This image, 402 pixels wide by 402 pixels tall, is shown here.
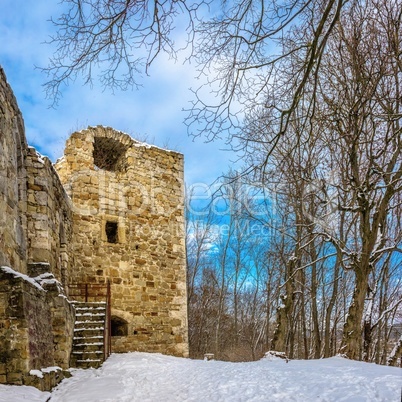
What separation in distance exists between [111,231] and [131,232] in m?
0.55

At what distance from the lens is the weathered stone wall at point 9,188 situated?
5406 mm

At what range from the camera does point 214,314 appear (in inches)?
872

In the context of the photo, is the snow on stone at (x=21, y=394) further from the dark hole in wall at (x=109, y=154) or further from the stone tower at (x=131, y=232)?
the dark hole in wall at (x=109, y=154)

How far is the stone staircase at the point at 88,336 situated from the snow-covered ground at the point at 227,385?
0.84ft

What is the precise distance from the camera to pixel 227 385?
17.6 feet

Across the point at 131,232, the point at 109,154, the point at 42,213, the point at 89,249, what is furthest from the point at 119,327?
the point at 109,154

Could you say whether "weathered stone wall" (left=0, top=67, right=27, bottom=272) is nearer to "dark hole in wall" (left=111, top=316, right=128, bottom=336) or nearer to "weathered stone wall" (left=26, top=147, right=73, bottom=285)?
"weathered stone wall" (left=26, top=147, right=73, bottom=285)

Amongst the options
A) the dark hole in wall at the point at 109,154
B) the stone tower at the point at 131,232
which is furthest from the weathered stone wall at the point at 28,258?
the dark hole in wall at the point at 109,154

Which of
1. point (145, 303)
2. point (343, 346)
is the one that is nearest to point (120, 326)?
point (145, 303)

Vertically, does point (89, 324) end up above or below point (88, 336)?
above

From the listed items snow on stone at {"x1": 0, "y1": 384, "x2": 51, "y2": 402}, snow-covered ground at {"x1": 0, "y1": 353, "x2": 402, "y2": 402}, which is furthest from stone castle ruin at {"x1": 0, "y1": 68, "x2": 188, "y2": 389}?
snow-covered ground at {"x1": 0, "y1": 353, "x2": 402, "y2": 402}

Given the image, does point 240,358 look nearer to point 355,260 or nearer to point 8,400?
point 355,260

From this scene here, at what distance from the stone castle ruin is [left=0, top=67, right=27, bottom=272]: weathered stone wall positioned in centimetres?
2

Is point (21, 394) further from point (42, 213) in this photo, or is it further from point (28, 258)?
point (42, 213)
